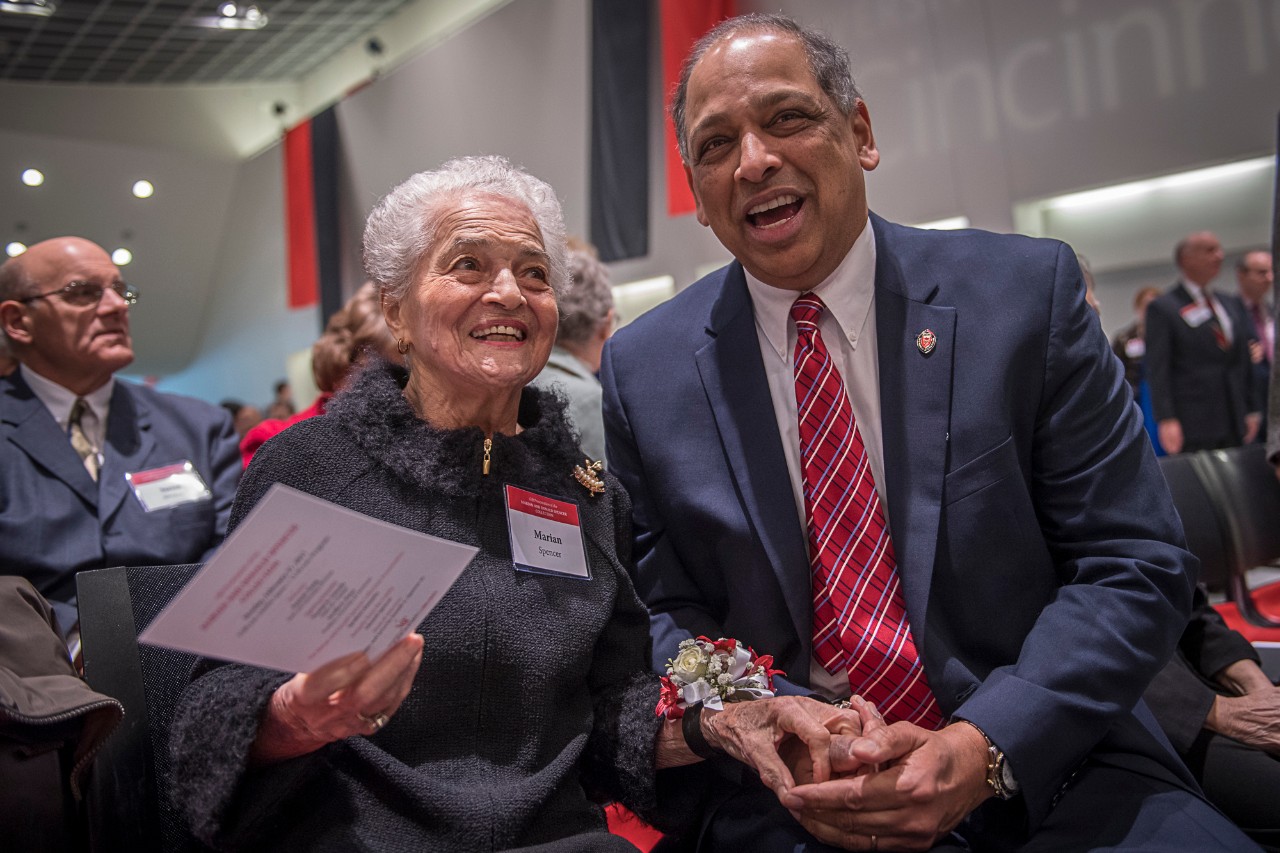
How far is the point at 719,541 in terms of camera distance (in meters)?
1.82

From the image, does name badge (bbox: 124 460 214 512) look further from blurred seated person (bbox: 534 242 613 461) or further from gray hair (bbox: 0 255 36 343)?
blurred seated person (bbox: 534 242 613 461)

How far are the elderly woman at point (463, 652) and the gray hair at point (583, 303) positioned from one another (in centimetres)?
163

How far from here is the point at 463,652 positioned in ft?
5.26

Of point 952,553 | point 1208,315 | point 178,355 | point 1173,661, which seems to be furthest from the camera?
point 178,355

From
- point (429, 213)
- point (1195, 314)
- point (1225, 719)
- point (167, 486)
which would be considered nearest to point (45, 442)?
point (167, 486)

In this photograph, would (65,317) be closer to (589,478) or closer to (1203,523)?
(589,478)

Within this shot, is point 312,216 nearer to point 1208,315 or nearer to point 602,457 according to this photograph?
point 1208,315

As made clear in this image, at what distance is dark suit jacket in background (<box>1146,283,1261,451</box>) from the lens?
6828 mm

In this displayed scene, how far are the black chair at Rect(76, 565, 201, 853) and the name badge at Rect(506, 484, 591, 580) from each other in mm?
570

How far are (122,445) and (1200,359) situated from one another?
6.65 meters

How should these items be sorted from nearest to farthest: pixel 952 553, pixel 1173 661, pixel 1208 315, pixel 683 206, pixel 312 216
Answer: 1. pixel 952 553
2. pixel 1173 661
3. pixel 1208 315
4. pixel 683 206
5. pixel 312 216

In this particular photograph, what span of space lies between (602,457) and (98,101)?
10.2 meters

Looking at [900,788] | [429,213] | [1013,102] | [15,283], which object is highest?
[1013,102]

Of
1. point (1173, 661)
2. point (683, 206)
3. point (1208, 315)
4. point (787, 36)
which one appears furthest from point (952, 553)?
point (683, 206)
